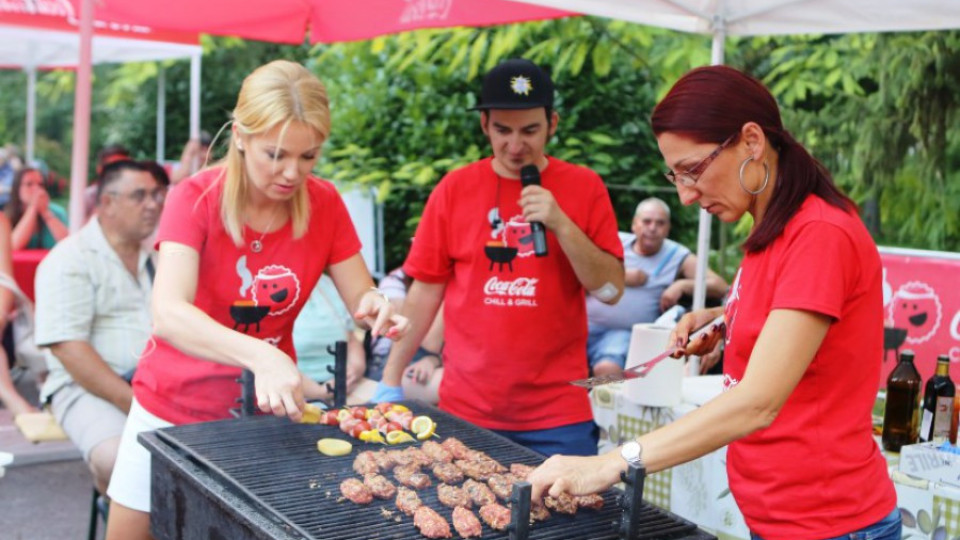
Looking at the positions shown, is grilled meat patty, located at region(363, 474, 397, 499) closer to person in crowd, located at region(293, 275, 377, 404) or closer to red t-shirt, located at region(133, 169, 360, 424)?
red t-shirt, located at region(133, 169, 360, 424)

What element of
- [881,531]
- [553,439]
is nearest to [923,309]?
[553,439]

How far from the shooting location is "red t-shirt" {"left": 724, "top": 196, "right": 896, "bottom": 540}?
1.88 m

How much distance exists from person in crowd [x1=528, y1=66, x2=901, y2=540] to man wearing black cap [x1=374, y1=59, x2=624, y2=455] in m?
1.20

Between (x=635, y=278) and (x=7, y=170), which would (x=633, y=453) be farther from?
(x=7, y=170)

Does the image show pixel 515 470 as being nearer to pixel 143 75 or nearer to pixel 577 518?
pixel 577 518

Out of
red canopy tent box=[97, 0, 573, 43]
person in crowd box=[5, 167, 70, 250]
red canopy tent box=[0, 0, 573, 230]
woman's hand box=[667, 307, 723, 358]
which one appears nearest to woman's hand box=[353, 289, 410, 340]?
woman's hand box=[667, 307, 723, 358]

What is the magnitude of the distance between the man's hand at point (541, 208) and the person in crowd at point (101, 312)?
2.05m

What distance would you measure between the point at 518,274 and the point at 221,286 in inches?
40.4

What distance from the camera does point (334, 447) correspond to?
2654 mm

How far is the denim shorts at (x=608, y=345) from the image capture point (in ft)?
19.2

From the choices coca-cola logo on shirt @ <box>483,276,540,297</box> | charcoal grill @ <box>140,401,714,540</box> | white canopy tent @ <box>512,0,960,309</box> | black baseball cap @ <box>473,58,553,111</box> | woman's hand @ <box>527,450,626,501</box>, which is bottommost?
charcoal grill @ <box>140,401,714,540</box>

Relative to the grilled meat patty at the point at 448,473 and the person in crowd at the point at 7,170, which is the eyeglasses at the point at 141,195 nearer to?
the grilled meat patty at the point at 448,473

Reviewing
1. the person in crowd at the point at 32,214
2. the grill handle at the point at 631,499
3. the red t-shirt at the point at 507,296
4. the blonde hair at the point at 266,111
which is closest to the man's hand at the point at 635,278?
the red t-shirt at the point at 507,296

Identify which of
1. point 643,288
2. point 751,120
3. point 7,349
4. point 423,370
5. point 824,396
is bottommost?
point 7,349
